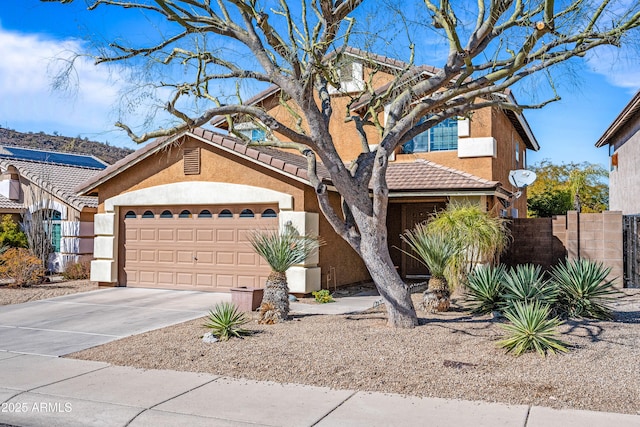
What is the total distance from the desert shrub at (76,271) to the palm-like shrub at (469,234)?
12347 millimetres

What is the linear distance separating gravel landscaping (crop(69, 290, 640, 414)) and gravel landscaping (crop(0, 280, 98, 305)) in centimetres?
667

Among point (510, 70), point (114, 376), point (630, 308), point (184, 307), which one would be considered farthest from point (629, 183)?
point (114, 376)

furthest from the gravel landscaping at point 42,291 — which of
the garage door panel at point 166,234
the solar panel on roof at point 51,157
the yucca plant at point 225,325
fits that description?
the solar panel on roof at point 51,157

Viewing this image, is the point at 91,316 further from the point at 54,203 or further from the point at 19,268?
the point at 54,203

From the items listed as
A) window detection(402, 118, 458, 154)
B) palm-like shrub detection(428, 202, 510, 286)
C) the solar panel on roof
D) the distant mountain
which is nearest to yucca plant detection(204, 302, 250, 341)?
palm-like shrub detection(428, 202, 510, 286)

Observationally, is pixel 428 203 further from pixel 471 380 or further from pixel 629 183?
pixel 471 380

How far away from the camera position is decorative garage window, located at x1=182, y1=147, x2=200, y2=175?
16672 mm

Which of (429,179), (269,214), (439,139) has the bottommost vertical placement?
(269,214)

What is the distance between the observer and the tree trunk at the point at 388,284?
407 inches

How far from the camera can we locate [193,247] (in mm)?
16875

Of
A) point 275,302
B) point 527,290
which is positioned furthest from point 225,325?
point 527,290

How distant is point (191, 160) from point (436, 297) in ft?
26.3

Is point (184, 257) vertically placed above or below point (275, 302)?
above

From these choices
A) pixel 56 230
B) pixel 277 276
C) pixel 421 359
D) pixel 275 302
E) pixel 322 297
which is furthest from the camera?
pixel 56 230
